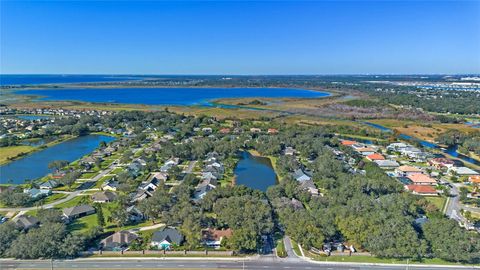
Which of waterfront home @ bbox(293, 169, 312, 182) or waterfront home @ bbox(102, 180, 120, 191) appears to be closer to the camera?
waterfront home @ bbox(102, 180, 120, 191)

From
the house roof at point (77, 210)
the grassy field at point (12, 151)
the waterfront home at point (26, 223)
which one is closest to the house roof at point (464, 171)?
the house roof at point (77, 210)

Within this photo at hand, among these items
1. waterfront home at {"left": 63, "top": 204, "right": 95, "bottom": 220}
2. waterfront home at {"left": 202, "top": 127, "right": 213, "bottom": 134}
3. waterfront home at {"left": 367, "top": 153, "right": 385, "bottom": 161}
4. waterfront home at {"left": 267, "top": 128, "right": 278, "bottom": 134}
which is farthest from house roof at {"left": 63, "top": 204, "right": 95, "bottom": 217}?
waterfront home at {"left": 267, "top": 128, "right": 278, "bottom": 134}

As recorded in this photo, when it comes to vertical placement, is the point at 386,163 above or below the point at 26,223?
below

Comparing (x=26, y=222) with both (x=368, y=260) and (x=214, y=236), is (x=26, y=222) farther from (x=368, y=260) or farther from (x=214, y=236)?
(x=368, y=260)

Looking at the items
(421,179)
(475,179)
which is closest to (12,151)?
(421,179)

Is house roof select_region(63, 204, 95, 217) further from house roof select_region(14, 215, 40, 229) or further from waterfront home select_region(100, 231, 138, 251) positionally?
waterfront home select_region(100, 231, 138, 251)

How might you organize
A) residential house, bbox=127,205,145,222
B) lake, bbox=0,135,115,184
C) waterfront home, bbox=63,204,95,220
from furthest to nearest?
lake, bbox=0,135,115,184, waterfront home, bbox=63,204,95,220, residential house, bbox=127,205,145,222

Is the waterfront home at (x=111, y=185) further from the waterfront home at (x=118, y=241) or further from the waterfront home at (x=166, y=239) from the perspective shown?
the waterfront home at (x=166, y=239)
